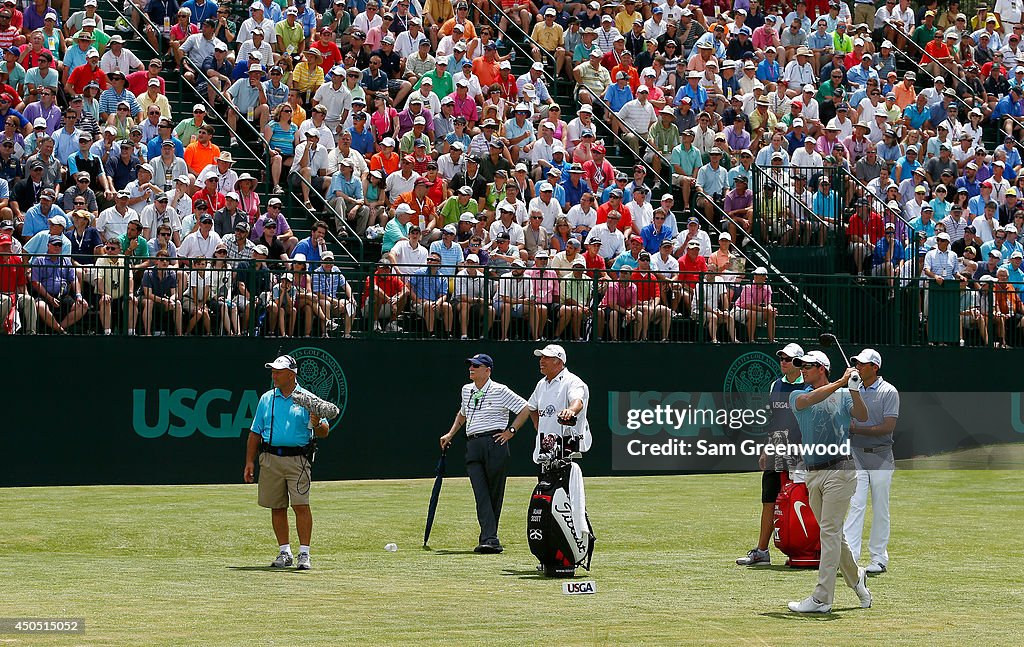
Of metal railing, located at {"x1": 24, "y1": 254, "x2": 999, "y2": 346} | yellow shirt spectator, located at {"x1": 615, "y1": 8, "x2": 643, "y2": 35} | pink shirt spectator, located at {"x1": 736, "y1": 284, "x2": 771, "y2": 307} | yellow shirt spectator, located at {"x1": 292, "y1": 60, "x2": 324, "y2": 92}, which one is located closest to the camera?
metal railing, located at {"x1": 24, "y1": 254, "x2": 999, "y2": 346}

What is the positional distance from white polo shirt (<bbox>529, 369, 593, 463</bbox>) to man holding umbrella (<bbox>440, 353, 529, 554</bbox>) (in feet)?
5.59

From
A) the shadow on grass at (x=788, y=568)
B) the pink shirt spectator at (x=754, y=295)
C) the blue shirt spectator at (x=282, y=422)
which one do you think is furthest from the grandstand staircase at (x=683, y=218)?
the blue shirt spectator at (x=282, y=422)

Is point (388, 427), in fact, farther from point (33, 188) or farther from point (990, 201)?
point (990, 201)

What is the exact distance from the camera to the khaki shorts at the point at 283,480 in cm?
1386

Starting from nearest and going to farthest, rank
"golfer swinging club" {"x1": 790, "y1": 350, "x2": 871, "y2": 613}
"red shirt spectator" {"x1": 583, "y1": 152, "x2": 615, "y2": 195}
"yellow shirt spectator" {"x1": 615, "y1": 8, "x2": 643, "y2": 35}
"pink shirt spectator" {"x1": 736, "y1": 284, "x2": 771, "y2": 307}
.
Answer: "golfer swinging club" {"x1": 790, "y1": 350, "x2": 871, "y2": 613} → "pink shirt spectator" {"x1": 736, "y1": 284, "x2": 771, "y2": 307} → "red shirt spectator" {"x1": 583, "y1": 152, "x2": 615, "y2": 195} → "yellow shirt spectator" {"x1": 615, "y1": 8, "x2": 643, "y2": 35}

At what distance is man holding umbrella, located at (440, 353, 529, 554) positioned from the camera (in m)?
15.7

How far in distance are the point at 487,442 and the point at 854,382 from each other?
449 cm

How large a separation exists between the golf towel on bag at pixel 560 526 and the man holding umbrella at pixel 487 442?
6.83 ft

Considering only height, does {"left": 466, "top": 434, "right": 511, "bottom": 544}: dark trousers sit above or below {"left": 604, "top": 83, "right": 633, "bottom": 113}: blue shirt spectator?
below

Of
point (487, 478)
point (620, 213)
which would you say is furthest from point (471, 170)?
point (487, 478)

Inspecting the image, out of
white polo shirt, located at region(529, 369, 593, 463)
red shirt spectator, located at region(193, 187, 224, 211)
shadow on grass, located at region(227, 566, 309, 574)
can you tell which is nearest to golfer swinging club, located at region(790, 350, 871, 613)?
white polo shirt, located at region(529, 369, 593, 463)

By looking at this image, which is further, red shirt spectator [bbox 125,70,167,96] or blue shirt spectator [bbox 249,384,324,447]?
red shirt spectator [bbox 125,70,167,96]

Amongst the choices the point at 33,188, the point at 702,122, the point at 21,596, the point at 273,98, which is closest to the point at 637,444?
the point at 702,122

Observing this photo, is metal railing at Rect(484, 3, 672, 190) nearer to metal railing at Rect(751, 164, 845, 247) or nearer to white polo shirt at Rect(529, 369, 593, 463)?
metal railing at Rect(751, 164, 845, 247)
